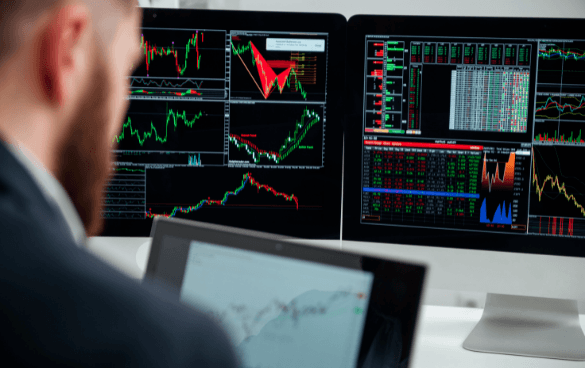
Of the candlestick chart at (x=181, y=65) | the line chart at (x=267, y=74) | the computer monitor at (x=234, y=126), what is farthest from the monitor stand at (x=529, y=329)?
the candlestick chart at (x=181, y=65)

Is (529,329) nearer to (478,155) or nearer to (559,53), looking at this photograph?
(478,155)

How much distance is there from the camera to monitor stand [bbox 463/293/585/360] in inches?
32.4

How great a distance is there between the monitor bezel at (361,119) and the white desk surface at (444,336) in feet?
0.53

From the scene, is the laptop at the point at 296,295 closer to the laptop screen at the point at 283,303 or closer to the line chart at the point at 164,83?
the laptop screen at the point at 283,303

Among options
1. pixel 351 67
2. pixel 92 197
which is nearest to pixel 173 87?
pixel 351 67

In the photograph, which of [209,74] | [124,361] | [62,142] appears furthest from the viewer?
[209,74]

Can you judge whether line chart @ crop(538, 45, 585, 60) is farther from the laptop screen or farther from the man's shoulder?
the man's shoulder

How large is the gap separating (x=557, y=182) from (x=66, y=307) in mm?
866

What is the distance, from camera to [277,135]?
928 mm

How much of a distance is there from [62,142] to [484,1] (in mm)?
1046

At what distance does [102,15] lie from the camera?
0.32 meters

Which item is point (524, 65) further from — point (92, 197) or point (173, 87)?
point (92, 197)

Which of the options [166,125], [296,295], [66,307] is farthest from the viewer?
[166,125]

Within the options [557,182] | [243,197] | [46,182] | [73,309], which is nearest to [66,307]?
[73,309]
